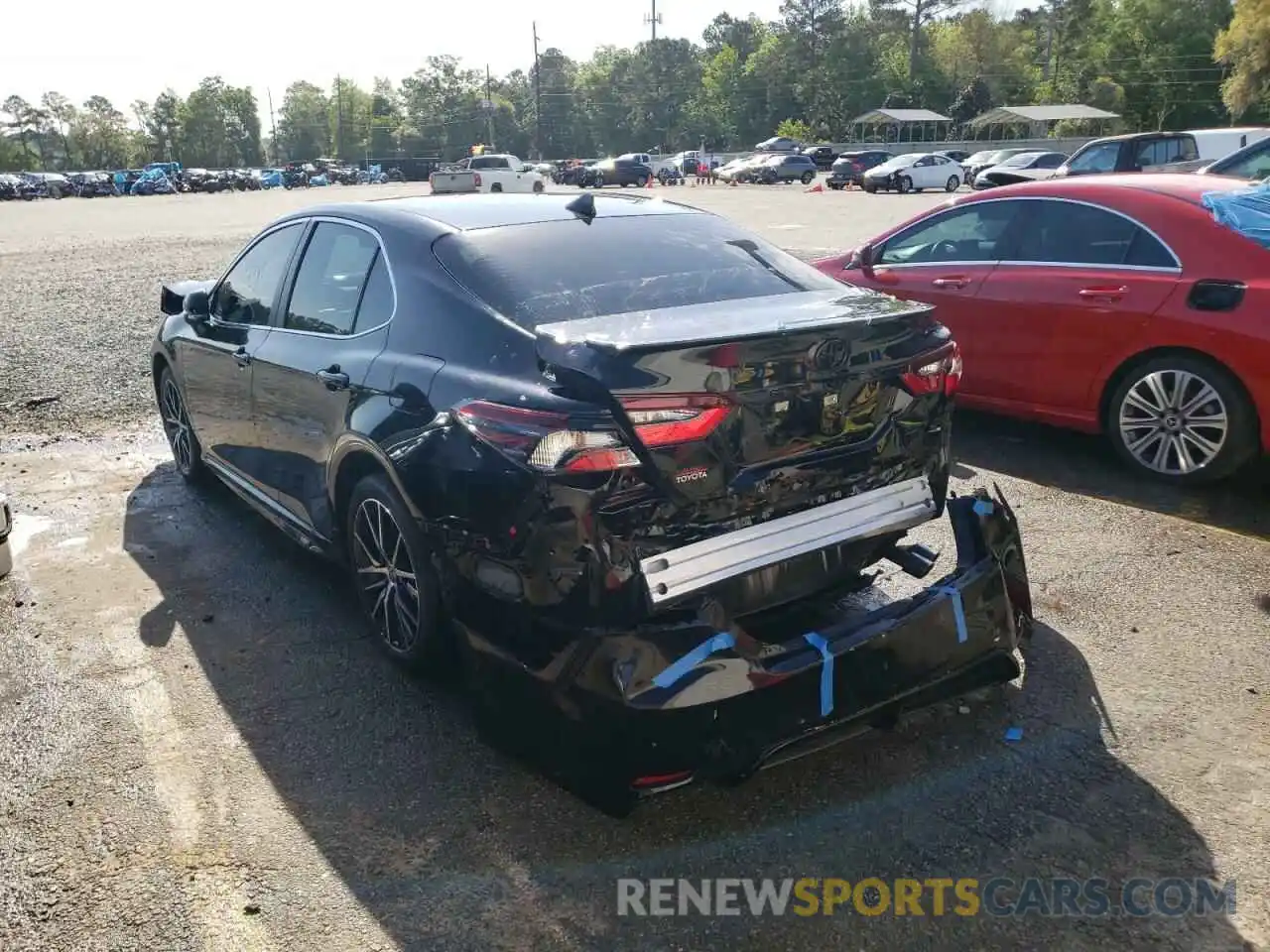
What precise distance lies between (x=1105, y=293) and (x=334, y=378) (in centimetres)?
420

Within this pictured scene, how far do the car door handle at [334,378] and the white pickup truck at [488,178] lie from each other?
93.7 ft

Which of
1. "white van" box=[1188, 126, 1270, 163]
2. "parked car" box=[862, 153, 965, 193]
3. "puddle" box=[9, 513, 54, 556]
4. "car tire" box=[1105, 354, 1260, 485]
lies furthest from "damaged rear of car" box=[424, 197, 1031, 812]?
"parked car" box=[862, 153, 965, 193]

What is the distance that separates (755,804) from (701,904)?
45cm

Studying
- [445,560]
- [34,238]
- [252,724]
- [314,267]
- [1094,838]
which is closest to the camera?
[1094,838]

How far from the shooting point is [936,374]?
3295 millimetres

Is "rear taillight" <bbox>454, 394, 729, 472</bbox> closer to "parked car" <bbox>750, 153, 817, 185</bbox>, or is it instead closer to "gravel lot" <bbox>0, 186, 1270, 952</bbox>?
"gravel lot" <bbox>0, 186, 1270, 952</bbox>

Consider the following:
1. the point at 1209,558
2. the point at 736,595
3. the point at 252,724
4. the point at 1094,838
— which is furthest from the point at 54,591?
the point at 1209,558

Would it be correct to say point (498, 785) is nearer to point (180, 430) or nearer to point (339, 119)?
point (180, 430)

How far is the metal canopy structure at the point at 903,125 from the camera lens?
237 ft

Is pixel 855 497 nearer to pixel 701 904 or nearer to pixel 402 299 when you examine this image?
pixel 701 904

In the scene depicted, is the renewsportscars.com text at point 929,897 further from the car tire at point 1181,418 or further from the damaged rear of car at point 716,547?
the car tire at point 1181,418

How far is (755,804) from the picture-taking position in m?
2.95

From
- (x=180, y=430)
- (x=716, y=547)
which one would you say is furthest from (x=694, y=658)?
(x=180, y=430)

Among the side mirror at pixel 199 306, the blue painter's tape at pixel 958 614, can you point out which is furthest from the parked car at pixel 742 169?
the blue painter's tape at pixel 958 614
